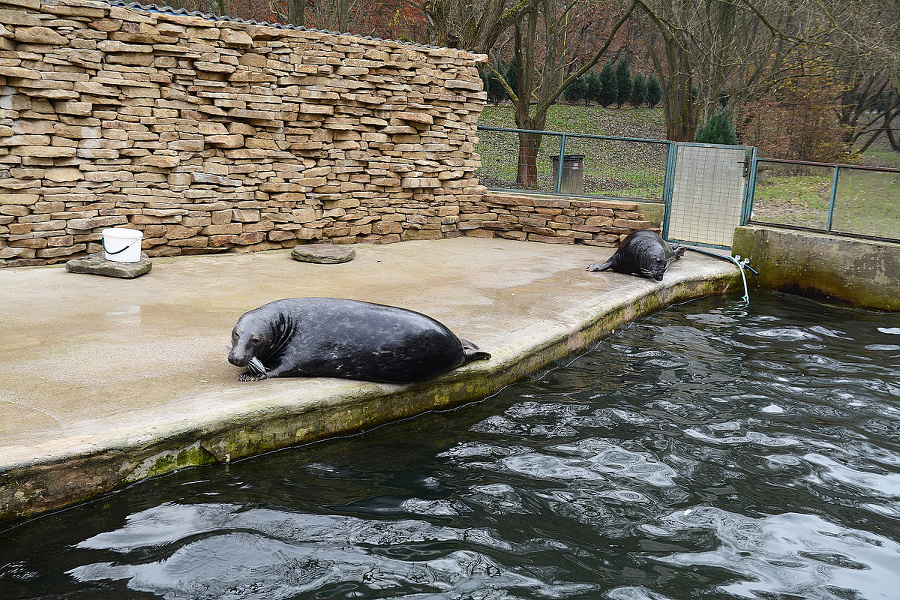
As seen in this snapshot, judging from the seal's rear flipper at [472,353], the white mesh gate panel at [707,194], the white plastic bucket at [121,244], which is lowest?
the seal's rear flipper at [472,353]

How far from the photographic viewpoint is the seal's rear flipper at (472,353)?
16.3 ft

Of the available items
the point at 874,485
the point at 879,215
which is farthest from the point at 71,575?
the point at 879,215

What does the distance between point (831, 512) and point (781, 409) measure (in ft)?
5.03

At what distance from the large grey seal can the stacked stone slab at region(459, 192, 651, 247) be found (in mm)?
6024

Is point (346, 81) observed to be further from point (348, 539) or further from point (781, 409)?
point (348, 539)

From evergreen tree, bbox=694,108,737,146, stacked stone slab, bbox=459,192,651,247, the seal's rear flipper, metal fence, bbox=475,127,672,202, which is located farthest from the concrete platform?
evergreen tree, bbox=694,108,737,146

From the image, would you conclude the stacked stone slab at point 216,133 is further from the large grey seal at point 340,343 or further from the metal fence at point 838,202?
the metal fence at point 838,202

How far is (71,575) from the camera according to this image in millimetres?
2965

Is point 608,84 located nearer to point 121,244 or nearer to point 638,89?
point 638,89

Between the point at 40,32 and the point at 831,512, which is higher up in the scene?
the point at 40,32

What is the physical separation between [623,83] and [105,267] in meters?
27.9

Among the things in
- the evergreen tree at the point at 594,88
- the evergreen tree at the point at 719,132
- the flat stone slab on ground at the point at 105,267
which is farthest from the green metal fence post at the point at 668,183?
the evergreen tree at the point at 594,88

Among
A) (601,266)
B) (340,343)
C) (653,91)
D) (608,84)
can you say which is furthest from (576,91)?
(340,343)

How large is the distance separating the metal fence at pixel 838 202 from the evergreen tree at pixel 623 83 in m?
21.9
